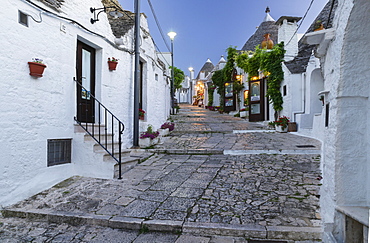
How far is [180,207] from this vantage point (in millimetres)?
2904

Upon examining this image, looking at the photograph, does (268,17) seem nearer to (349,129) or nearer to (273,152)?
(273,152)

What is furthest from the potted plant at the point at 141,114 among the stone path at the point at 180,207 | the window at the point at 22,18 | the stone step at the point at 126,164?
the window at the point at 22,18

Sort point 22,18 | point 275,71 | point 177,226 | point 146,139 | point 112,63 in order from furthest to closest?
1. point 275,71
2. point 146,139
3. point 112,63
4. point 22,18
5. point 177,226

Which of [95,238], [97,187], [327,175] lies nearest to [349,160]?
[327,175]

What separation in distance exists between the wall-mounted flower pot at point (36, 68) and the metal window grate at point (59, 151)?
1134mm

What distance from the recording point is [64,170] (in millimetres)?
3957

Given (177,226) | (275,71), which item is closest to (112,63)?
(177,226)

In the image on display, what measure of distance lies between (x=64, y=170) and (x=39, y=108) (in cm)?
122

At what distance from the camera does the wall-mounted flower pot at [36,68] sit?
3283 millimetres

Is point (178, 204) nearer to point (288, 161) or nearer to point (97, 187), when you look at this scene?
point (97, 187)

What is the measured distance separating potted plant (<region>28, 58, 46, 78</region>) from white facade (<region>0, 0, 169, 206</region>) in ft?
0.22

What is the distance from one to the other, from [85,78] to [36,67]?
1656 mm

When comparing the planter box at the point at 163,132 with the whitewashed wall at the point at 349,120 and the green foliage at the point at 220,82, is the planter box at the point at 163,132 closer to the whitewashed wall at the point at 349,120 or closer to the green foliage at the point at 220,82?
the whitewashed wall at the point at 349,120

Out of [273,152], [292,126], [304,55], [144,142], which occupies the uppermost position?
[304,55]
